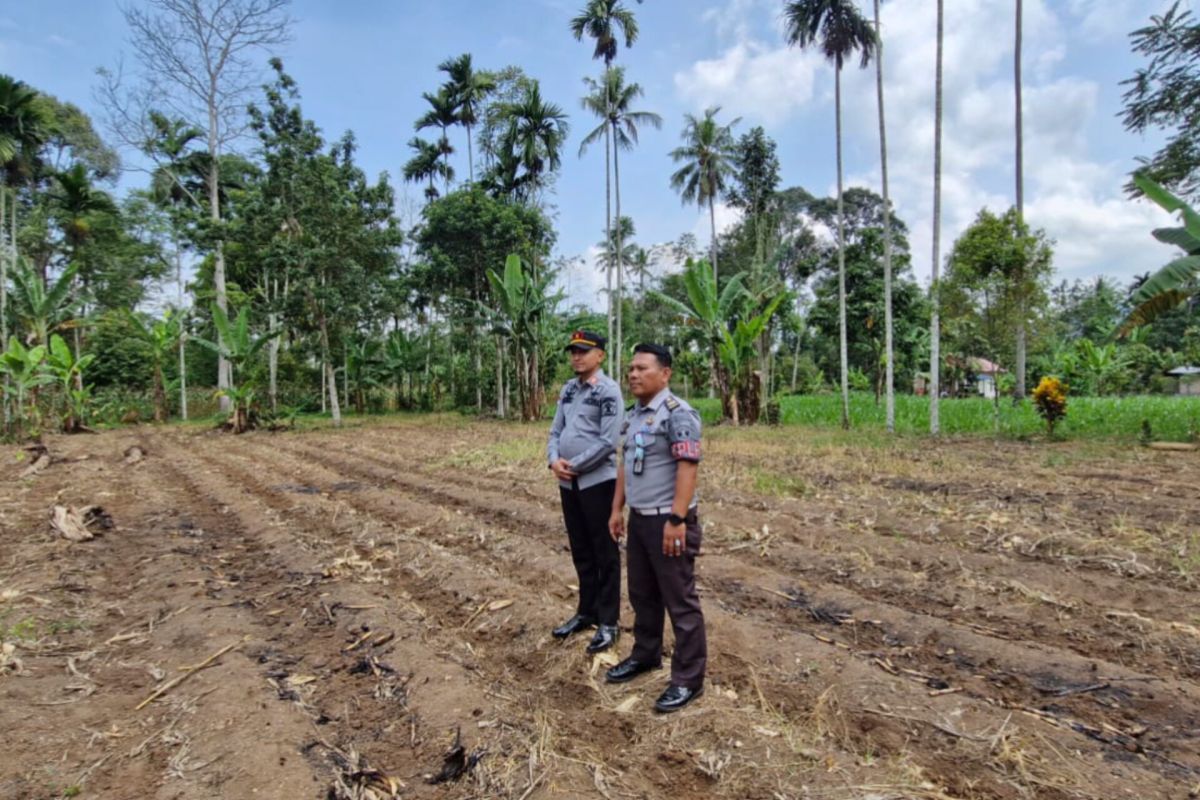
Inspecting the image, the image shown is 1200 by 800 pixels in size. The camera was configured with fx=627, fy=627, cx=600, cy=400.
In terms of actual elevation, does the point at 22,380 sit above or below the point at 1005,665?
above

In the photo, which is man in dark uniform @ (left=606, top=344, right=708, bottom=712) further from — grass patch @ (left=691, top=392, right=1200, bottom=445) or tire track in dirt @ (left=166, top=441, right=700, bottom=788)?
grass patch @ (left=691, top=392, right=1200, bottom=445)

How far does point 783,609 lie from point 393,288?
17816mm

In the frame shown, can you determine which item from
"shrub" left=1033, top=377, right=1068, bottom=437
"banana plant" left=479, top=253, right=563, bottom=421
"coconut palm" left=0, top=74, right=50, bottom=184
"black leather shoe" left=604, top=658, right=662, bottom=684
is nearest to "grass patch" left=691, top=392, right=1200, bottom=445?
"shrub" left=1033, top=377, right=1068, bottom=437

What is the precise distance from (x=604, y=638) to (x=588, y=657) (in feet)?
0.41

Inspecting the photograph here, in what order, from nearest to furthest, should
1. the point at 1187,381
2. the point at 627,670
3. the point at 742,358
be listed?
the point at 627,670 < the point at 742,358 < the point at 1187,381

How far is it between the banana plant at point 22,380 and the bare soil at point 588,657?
9.37m

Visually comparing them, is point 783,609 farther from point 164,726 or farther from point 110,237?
point 110,237

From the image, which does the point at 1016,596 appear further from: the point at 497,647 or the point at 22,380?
the point at 22,380

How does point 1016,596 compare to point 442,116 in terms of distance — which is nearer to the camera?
point 1016,596

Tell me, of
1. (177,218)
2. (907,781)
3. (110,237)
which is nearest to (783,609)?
(907,781)

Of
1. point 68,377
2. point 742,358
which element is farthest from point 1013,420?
point 68,377

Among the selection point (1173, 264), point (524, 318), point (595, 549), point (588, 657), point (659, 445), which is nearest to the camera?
point (659, 445)

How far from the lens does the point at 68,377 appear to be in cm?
1523

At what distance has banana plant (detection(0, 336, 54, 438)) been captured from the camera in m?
13.6
